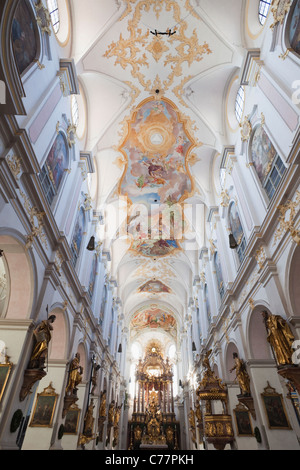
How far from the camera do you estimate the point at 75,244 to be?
13.0 metres

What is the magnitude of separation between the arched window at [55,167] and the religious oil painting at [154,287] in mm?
18659

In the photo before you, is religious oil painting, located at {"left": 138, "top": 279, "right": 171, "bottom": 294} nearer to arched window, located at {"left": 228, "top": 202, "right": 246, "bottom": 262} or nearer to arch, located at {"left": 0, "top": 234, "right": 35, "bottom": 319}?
arched window, located at {"left": 228, "top": 202, "right": 246, "bottom": 262}

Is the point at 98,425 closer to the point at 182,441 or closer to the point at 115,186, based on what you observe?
the point at 115,186

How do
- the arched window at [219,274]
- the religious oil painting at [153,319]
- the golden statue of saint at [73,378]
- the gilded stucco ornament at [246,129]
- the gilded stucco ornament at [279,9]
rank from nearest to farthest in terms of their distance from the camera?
the gilded stucco ornament at [279,9], the golden statue of saint at [73,378], the gilded stucco ornament at [246,129], the arched window at [219,274], the religious oil painting at [153,319]

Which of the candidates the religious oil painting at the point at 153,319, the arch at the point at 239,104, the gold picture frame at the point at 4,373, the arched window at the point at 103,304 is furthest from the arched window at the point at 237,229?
the religious oil painting at the point at 153,319

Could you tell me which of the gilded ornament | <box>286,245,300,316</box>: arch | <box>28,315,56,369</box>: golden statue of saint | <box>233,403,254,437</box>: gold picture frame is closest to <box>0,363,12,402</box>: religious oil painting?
<box>28,315,56,369</box>: golden statue of saint

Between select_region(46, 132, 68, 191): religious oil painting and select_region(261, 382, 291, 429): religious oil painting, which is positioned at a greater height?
select_region(46, 132, 68, 191): religious oil painting

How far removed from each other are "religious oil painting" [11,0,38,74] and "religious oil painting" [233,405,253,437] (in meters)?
13.7

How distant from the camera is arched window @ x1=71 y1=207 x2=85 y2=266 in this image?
12.8 metres

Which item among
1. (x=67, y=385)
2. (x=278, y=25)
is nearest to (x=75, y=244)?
(x=67, y=385)

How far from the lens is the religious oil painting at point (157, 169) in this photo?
51.9ft

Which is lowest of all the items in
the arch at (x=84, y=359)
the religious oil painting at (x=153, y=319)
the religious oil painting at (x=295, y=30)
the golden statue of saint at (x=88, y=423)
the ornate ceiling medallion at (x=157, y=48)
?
the golden statue of saint at (x=88, y=423)

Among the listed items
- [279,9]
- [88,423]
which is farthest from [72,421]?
[279,9]

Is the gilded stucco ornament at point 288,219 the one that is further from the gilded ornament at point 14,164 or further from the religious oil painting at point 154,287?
the religious oil painting at point 154,287
